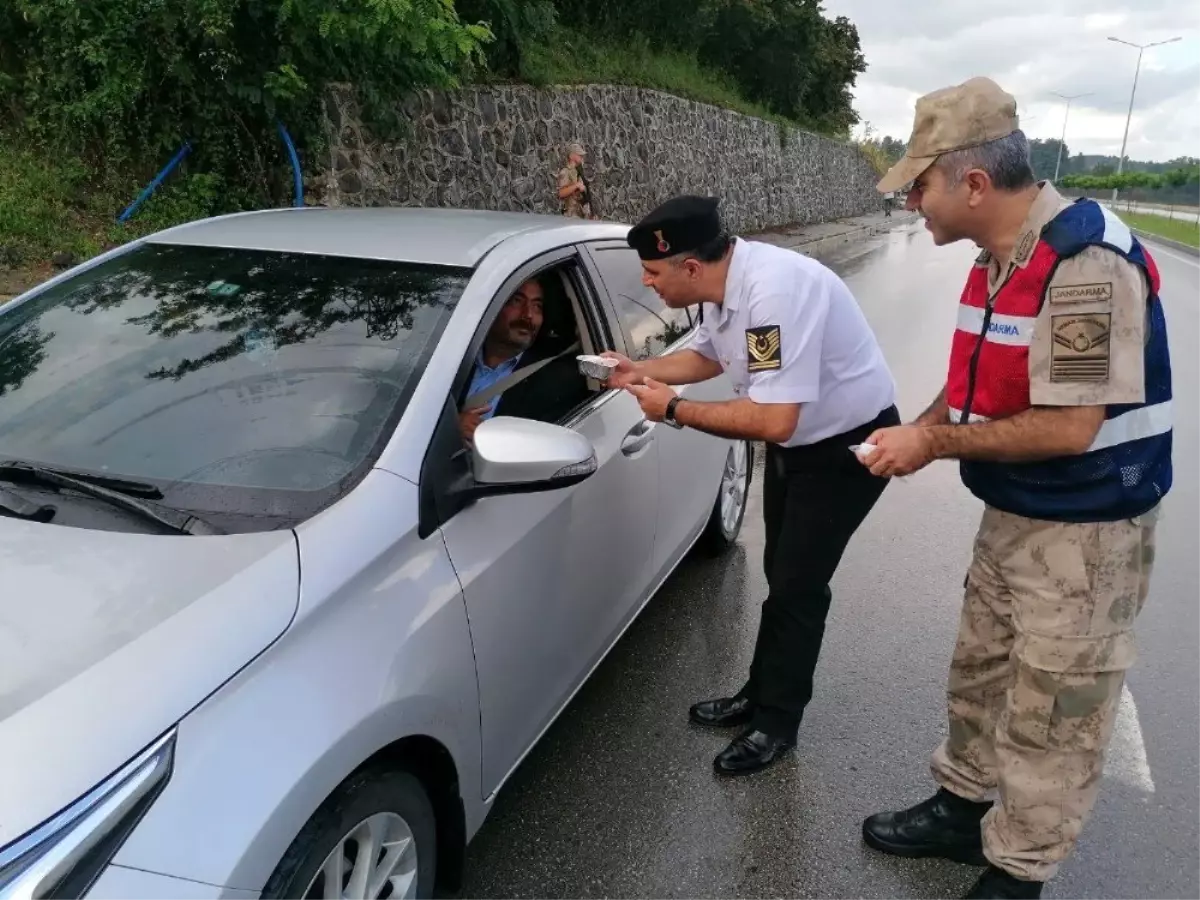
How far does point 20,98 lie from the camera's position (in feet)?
26.6

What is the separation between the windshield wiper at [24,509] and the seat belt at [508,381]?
2.96ft

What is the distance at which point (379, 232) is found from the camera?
8.98 ft

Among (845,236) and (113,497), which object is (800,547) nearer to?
(113,497)

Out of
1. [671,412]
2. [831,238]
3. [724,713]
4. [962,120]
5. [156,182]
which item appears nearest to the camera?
[962,120]

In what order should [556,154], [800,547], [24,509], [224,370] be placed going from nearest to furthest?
1. [24,509]
2. [224,370]
3. [800,547]
4. [556,154]

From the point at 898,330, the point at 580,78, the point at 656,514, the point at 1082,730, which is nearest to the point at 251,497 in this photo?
the point at 656,514

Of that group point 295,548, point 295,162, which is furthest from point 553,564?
point 295,162

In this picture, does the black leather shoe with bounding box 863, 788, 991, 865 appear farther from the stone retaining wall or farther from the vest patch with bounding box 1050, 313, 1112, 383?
the stone retaining wall

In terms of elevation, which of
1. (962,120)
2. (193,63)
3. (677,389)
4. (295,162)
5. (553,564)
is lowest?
(553,564)

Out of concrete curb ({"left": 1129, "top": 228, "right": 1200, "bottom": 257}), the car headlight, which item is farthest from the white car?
concrete curb ({"left": 1129, "top": 228, "right": 1200, "bottom": 257})

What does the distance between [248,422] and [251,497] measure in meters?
0.28

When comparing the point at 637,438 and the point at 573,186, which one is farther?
the point at 573,186

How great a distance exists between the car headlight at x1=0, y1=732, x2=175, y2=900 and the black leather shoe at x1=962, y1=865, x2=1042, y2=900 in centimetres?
200

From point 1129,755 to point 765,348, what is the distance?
192cm
